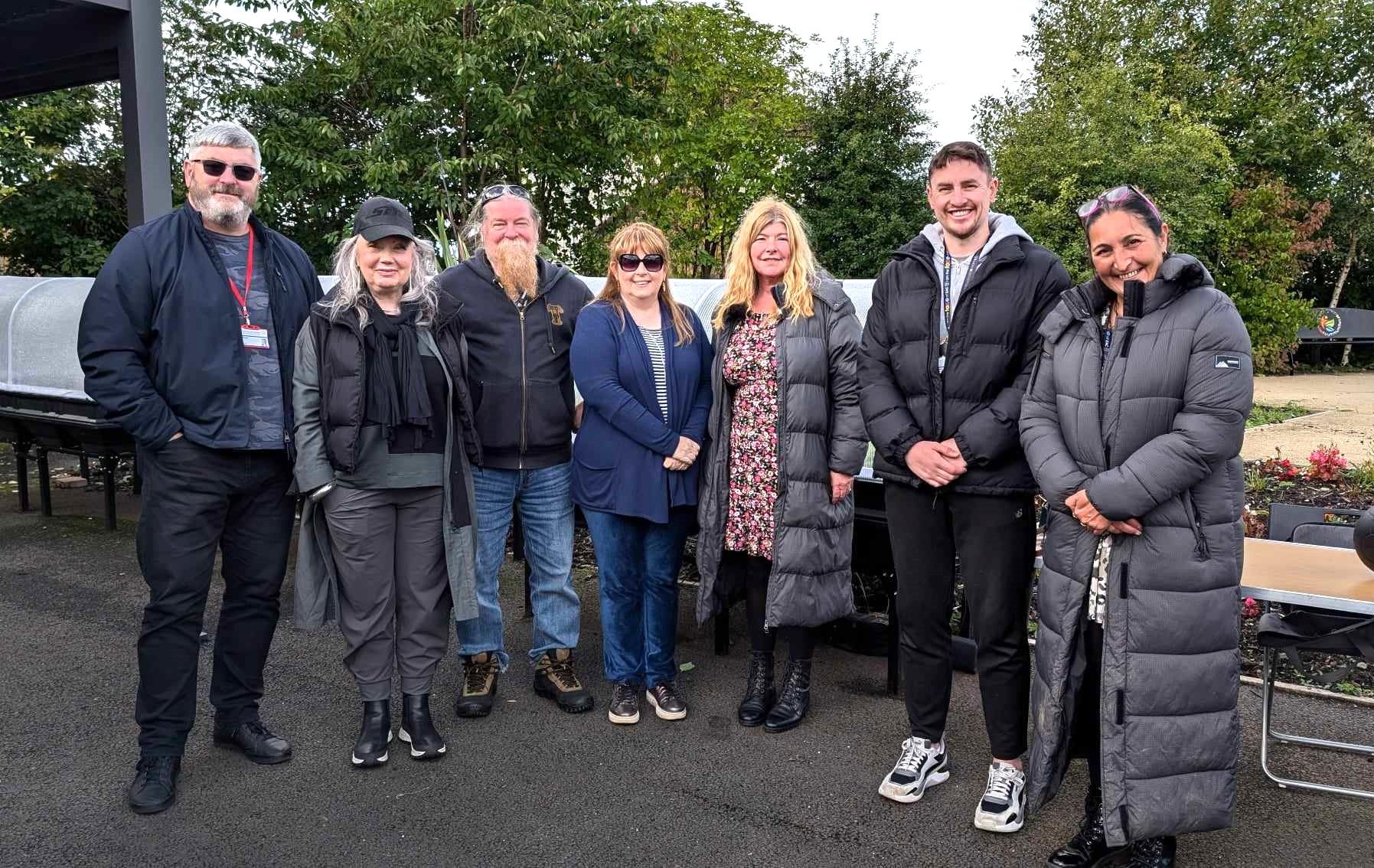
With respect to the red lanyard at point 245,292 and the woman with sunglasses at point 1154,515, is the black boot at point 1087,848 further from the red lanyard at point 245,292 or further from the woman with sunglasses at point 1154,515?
the red lanyard at point 245,292

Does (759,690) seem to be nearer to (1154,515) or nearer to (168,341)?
(1154,515)

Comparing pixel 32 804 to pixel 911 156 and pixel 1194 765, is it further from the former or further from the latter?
pixel 911 156

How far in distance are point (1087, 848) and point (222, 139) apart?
3.57 m

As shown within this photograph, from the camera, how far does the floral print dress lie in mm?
3709

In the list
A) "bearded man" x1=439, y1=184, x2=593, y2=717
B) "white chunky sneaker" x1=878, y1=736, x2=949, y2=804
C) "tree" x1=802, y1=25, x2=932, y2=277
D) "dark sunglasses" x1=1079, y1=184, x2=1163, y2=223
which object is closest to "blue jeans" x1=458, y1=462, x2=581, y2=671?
"bearded man" x1=439, y1=184, x2=593, y2=717

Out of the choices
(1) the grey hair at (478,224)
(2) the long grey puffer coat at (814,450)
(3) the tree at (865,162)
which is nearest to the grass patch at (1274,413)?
(3) the tree at (865,162)

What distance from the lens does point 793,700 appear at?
155 inches

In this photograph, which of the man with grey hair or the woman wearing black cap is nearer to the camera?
the man with grey hair

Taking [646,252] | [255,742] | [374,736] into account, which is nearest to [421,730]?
[374,736]

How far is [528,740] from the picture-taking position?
383cm

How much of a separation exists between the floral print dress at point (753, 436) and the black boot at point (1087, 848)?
4.48 feet

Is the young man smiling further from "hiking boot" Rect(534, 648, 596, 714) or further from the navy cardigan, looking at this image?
"hiking boot" Rect(534, 648, 596, 714)

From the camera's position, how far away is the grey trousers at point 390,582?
3510 millimetres

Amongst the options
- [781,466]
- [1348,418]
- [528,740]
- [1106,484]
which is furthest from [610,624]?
[1348,418]
